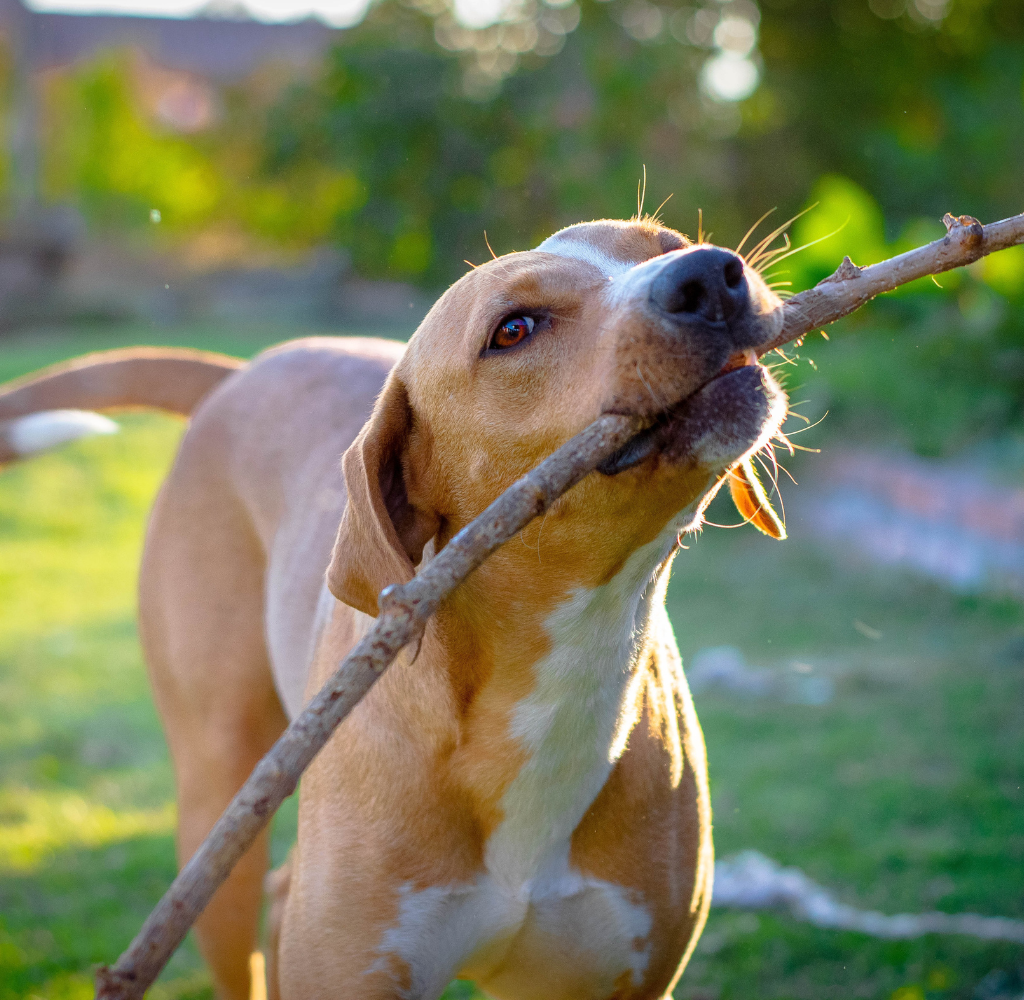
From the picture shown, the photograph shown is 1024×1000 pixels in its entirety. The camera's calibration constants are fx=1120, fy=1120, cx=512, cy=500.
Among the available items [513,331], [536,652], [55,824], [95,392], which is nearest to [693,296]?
[513,331]

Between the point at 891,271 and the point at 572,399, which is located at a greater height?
the point at 891,271

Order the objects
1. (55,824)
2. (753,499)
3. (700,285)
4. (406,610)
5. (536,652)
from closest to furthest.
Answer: (406,610)
(700,285)
(536,652)
(753,499)
(55,824)

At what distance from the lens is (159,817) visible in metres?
5.43

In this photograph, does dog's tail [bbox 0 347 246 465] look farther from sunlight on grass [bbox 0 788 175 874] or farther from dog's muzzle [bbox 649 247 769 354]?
dog's muzzle [bbox 649 247 769 354]

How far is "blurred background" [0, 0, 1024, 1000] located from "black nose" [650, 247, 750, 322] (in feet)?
2.19

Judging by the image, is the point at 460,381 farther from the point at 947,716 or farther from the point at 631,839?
the point at 947,716

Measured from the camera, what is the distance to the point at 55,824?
528 cm

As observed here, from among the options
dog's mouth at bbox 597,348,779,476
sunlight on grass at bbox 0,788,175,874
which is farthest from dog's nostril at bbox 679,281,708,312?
sunlight on grass at bbox 0,788,175,874

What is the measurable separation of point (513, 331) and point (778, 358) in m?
5.18

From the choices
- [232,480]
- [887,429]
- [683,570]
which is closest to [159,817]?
[232,480]

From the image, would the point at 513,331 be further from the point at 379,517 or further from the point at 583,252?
the point at 379,517

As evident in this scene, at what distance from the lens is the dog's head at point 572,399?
219 cm

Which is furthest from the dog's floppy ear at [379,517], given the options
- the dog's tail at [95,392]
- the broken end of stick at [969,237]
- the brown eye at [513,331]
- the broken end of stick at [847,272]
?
the dog's tail at [95,392]

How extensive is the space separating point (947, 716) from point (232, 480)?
3843mm
